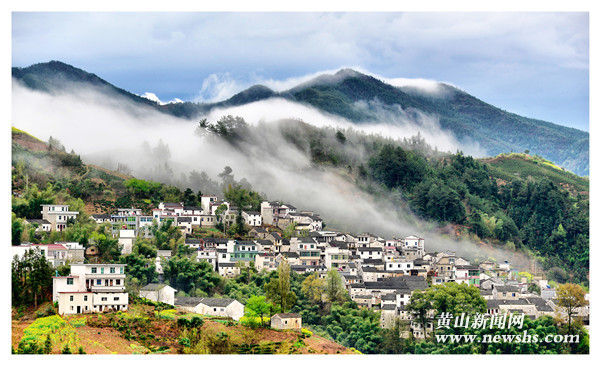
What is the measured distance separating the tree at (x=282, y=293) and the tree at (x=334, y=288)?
3.60ft

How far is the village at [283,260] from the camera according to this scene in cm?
1672

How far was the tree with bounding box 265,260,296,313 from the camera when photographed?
17312 mm

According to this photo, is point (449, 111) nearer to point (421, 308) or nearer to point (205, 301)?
point (421, 308)

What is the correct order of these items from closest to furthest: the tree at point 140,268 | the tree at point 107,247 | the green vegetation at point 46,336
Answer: the green vegetation at point 46,336, the tree at point 140,268, the tree at point 107,247

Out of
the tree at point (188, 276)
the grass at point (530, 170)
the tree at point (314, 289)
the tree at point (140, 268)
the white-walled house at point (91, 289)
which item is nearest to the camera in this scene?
the white-walled house at point (91, 289)

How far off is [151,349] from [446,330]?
20.2 feet

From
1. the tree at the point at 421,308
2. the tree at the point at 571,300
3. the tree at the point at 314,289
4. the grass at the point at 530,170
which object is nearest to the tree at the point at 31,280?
the tree at the point at 314,289

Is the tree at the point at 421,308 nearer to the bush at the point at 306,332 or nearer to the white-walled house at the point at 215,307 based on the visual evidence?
the bush at the point at 306,332

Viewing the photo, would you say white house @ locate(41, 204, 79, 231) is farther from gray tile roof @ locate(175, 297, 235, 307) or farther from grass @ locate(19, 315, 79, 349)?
grass @ locate(19, 315, 79, 349)

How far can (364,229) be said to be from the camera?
79.6ft

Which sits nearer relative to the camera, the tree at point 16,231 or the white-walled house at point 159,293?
the white-walled house at point 159,293

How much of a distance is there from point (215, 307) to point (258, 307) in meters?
1.05

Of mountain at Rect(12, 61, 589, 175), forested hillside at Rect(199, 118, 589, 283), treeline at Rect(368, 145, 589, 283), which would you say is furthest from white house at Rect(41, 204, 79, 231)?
treeline at Rect(368, 145, 589, 283)

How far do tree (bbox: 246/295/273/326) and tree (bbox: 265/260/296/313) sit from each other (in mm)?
460
